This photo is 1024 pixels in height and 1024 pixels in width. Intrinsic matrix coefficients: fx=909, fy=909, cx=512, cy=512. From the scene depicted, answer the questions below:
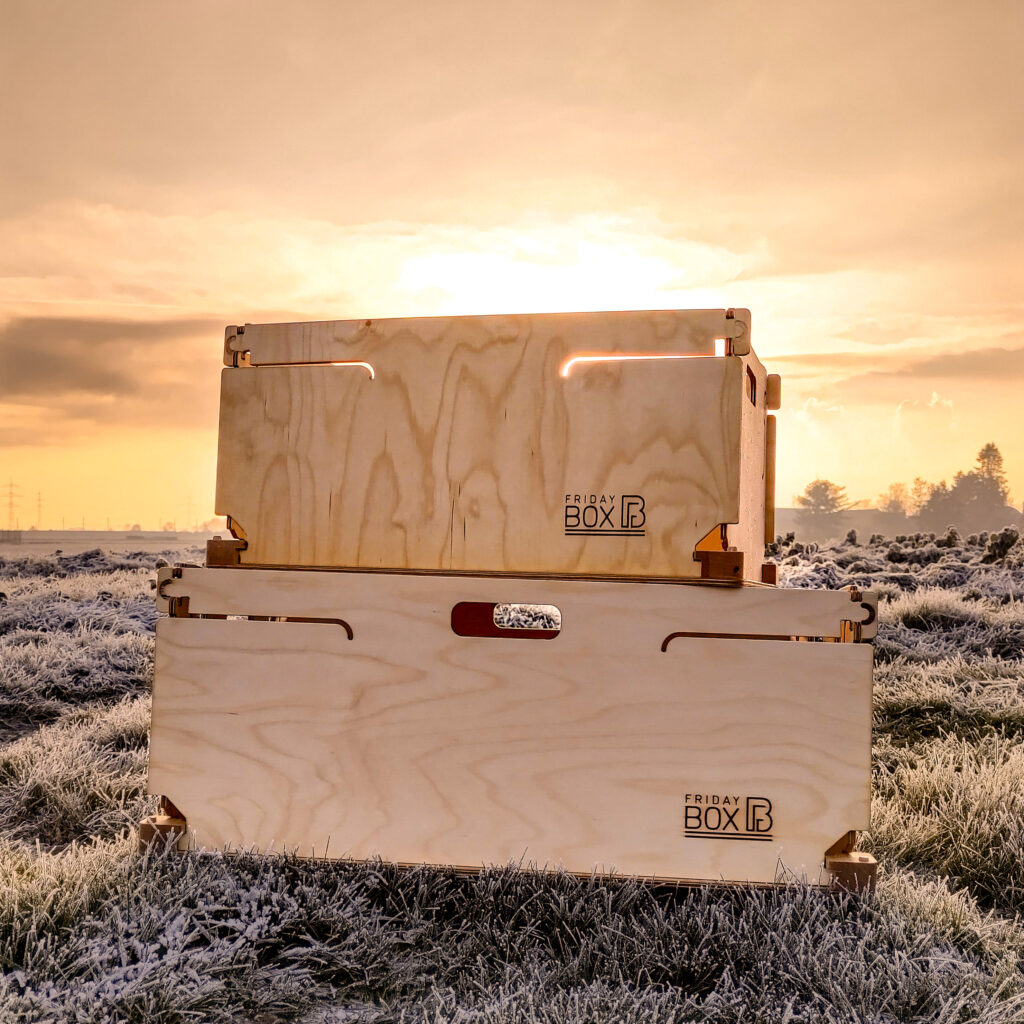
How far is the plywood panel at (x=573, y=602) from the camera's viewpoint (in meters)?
1.97

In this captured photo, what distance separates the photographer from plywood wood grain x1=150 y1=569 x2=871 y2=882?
1.96 m

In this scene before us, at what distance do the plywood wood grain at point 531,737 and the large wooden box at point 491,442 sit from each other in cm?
14

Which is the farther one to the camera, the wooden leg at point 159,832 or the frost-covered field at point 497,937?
the wooden leg at point 159,832

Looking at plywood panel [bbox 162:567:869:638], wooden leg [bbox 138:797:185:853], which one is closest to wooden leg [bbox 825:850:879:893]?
plywood panel [bbox 162:567:869:638]

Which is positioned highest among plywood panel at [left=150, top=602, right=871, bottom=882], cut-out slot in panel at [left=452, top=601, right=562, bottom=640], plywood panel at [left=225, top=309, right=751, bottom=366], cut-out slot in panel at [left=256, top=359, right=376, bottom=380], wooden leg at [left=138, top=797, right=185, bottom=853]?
plywood panel at [left=225, top=309, right=751, bottom=366]

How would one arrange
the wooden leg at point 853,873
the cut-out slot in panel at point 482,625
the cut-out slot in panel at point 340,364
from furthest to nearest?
the cut-out slot in panel at point 482,625
the cut-out slot in panel at point 340,364
the wooden leg at point 853,873

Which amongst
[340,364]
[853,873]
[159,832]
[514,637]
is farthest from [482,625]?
[853,873]

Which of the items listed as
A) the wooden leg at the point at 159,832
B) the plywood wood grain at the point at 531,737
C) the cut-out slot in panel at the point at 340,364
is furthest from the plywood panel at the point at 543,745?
the cut-out slot in panel at the point at 340,364

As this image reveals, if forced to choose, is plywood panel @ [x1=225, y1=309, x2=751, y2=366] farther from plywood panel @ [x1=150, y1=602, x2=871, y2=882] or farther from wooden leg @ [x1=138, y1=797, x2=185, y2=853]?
wooden leg @ [x1=138, y1=797, x2=185, y2=853]

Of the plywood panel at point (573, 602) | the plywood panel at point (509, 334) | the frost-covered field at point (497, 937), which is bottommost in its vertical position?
the frost-covered field at point (497, 937)

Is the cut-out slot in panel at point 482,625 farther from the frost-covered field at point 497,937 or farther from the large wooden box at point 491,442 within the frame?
the frost-covered field at point 497,937

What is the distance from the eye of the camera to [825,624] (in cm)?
197

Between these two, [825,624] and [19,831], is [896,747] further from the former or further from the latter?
[19,831]

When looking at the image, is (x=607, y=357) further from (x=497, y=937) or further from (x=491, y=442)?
(x=497, y=937)
